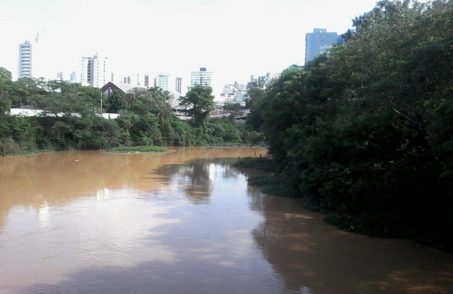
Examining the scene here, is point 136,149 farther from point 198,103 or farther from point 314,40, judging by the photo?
point 314,40

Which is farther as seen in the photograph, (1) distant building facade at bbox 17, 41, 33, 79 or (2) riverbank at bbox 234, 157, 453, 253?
(1) distant building facade at bbox 17, 41, 33, 79

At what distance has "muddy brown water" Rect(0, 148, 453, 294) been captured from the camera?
729cm

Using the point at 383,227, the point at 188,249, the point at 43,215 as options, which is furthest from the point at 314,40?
the point at 188,249

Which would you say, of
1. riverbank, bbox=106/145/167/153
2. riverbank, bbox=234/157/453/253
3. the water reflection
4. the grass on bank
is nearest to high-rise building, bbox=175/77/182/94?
riverbank, bbox=106/145/167/153

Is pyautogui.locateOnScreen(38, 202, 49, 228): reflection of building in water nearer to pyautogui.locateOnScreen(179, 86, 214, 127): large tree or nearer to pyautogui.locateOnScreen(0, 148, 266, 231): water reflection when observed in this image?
pyautogui.locateOnScreen(0, 148, 266, 231): water reflection

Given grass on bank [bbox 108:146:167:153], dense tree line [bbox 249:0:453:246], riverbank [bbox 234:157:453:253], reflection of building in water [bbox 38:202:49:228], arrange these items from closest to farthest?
dense tree line [bbox 249:0:453:246]
riverbank [bbox 234:157:453:253]
reflection of building in water [bbox 38:202:49:228]
grass on bank [bbox 108:146:167:153]

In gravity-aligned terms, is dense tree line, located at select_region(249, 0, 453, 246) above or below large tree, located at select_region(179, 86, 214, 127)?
below

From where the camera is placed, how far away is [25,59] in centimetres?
6091

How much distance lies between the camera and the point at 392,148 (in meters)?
10.3

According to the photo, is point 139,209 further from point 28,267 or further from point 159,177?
point 159,177

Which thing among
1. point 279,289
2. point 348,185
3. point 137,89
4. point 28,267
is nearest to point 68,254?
point 28,267

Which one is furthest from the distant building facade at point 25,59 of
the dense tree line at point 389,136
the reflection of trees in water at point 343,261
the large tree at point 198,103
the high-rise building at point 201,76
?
the reflection of trees in water at point 343,261

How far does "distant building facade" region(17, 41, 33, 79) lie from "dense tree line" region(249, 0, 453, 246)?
55.0m

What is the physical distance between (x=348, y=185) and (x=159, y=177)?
35.7 ft
